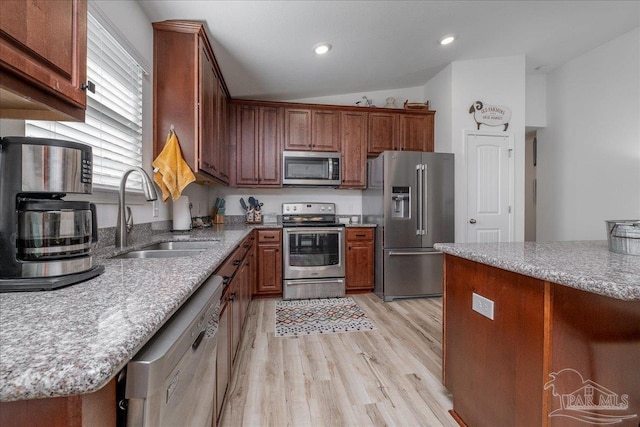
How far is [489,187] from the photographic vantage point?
11.6ft

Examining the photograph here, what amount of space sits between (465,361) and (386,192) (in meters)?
2.13

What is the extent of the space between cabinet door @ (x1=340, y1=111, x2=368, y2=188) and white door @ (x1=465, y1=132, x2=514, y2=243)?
1293 mm

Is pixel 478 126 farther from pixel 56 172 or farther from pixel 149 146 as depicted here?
pixel 56 172

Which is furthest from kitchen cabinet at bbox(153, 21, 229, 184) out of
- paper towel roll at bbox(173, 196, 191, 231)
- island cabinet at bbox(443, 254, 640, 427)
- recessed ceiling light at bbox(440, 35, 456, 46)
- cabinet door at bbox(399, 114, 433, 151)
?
cabinet door at bbox(399, 114, 433, 151)

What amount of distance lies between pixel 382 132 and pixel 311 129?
0.96m

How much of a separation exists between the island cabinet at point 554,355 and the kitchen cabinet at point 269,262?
2.37m

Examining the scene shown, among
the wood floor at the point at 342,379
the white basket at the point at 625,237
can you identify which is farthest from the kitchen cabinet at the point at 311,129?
the white basket at the point at 625,237

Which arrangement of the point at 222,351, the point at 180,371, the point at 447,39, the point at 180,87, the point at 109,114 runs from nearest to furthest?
the point at 180,371
the point at 222,351
the point at 109,114
the point at 180,87
the point at 447,39

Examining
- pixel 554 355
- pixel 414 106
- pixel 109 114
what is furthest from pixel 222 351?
pixel 414 106

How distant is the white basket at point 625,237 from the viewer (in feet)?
3.72

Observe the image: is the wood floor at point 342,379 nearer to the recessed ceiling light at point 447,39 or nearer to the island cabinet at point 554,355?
the island cabinet at point 554,355

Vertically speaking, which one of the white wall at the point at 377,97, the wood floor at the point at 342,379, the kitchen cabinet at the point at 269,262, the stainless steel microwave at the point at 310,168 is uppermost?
the white wall at the point at 377,97

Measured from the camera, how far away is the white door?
3.50 meters

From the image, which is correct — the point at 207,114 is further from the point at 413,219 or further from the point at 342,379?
the point at 413,219
